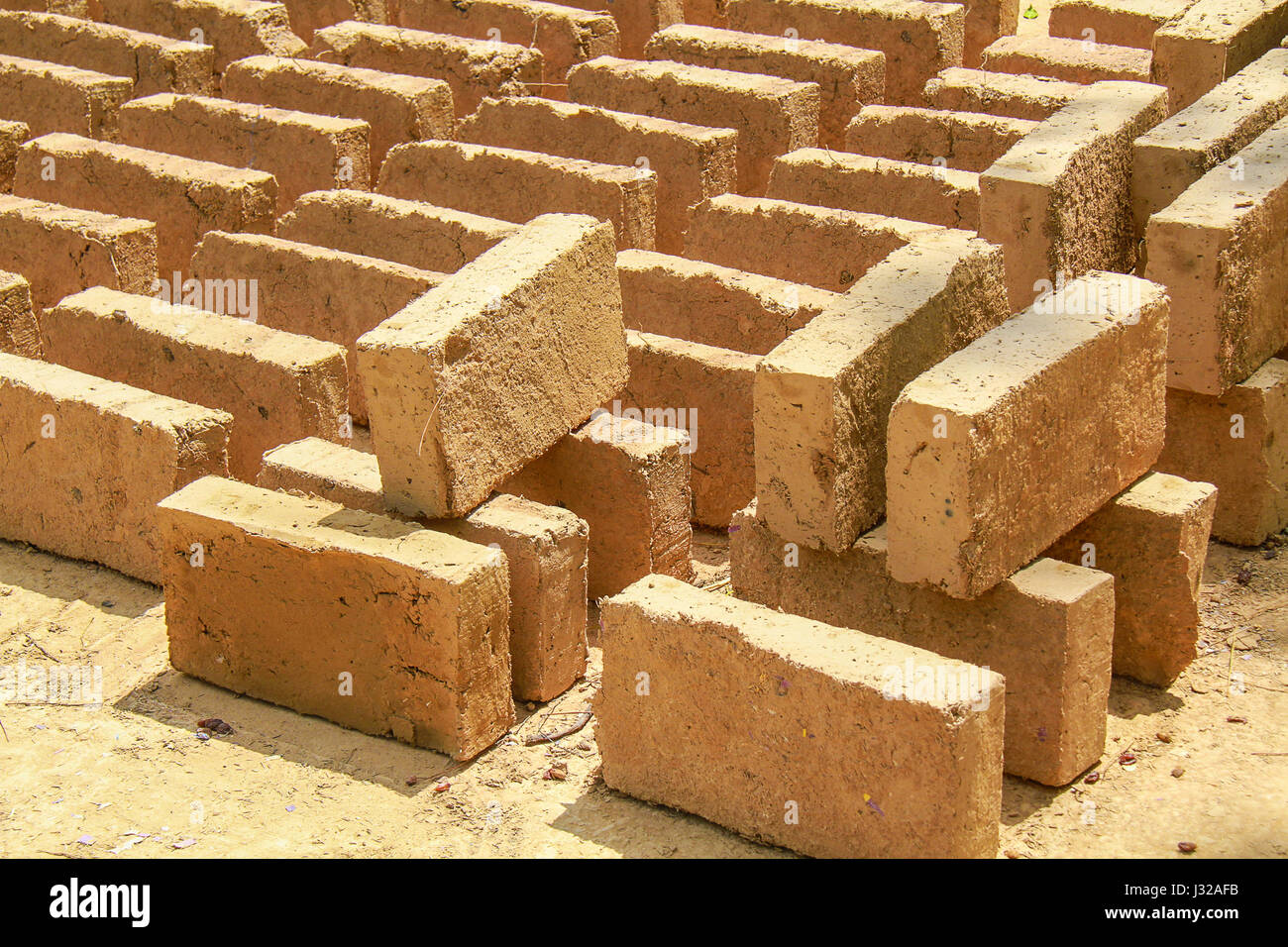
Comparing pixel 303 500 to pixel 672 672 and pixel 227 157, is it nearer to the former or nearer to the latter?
pixel 672 672

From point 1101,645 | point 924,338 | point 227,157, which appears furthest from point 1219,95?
point 227,157

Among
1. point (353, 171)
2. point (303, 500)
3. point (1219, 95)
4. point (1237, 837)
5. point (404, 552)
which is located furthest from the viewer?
point (353, 171)

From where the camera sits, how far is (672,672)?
414cm

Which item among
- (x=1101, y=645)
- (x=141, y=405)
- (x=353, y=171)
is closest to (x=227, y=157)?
(x=353, y=171)

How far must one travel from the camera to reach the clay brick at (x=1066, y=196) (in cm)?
518

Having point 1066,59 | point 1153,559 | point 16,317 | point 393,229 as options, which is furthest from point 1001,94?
point 16,317

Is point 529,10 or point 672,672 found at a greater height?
point 529,10

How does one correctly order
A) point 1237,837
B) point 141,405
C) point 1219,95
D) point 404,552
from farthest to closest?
point 1219,95 < point 141,405 < point 404,552 < point 1237,837

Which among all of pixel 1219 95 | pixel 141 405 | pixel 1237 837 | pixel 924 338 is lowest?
pixel 1237 837

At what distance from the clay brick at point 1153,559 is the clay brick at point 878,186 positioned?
171 centimetres

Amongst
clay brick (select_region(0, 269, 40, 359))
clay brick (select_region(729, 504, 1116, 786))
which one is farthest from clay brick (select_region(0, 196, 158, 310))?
clay brick (select_region(729, 504, 1116, 786))

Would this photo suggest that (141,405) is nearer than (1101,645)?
No

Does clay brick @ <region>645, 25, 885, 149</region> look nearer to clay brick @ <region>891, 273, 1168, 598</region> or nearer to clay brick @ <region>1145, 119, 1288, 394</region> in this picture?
clay brick @ <region>1145, 119, 1288, 394</region>

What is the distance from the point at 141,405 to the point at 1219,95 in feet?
13.0
